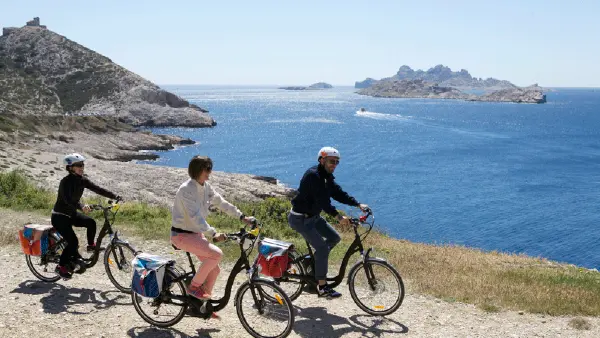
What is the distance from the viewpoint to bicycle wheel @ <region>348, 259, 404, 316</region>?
335 inches

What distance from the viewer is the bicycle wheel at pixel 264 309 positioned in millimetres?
7180

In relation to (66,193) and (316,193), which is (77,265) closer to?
(66,193)

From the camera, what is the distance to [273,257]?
834 centimetres

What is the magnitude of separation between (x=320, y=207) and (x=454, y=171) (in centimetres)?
6937

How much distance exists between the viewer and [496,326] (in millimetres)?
8633

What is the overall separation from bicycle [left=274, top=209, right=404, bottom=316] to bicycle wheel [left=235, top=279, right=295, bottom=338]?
1.29 metres

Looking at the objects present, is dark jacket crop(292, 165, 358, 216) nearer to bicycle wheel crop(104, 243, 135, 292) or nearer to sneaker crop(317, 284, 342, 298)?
sneaker crop(317, 284, 342, 298)

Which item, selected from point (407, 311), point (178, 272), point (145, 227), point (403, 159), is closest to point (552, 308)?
point (407, 311)

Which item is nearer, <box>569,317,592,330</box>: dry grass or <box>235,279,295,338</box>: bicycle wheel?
<box>235,279,295,338</box>: bicycle wheel

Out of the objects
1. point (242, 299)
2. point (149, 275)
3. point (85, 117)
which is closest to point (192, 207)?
point (149, 275)

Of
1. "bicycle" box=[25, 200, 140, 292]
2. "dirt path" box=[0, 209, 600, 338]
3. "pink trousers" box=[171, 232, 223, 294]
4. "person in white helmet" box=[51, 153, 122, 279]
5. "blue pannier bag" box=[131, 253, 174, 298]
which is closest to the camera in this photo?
"pink trousers" box=[171, 232, 223, 294]

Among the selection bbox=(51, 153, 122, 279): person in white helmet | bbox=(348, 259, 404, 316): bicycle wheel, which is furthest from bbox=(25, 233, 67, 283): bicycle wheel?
bbox=(348, 259, 404, 316): bicycle wheel

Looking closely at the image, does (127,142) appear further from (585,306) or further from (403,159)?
(585,306)

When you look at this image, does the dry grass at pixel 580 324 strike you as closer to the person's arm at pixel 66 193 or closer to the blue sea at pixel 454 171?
the person's arm at pixel 66 193
